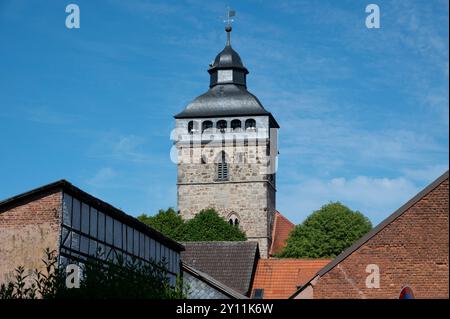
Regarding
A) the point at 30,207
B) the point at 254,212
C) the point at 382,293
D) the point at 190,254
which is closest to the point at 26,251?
the point at 30,207

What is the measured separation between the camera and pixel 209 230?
66438 mm

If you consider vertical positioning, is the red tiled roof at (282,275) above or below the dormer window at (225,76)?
below

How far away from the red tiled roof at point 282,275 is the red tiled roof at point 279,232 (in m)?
24.3

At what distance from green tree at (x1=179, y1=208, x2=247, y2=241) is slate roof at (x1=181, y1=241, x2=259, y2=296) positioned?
18.6 metres

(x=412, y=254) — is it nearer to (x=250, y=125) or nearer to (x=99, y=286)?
(x=99, y=286)

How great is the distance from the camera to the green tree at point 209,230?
216ft

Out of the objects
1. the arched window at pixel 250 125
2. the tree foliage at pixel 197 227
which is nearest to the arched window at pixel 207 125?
the arched window at pixel 250 125

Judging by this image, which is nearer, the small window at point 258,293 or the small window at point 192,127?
the small window at point 258,293

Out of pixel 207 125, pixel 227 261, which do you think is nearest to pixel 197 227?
pixel 207 125

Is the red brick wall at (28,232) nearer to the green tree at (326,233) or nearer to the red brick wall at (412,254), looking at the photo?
the red brick wall at (412,254)

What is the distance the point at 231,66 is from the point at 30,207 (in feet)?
170

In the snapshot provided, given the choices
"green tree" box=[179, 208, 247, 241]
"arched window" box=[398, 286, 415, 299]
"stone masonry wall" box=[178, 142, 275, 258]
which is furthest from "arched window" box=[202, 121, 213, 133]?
"arched window" box=[398, 286, 415, 299]

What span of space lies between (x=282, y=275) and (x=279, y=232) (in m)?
28.7
